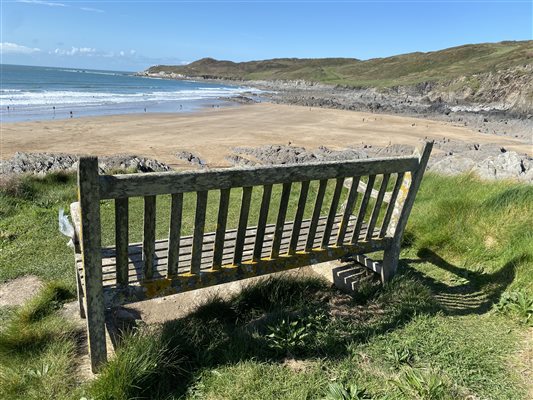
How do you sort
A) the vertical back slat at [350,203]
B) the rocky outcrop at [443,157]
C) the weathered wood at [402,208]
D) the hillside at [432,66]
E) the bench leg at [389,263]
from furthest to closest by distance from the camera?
the hillside at [432,66] < the rocky outcrop at [443,157] < the bench leg at [389,263] < the weathered wood at [402,208] < the vertical back slat at [350,203]

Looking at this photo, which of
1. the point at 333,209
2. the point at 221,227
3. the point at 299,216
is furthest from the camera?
the point at 333,209

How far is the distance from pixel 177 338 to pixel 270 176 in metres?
1.53

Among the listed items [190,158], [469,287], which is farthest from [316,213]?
[190,158]

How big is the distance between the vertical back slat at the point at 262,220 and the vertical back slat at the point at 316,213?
476 millimetres

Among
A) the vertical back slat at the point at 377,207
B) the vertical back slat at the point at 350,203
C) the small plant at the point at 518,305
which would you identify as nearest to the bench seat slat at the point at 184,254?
the vertical back slat at the point at 377,207

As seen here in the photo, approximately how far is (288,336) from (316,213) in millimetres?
1118

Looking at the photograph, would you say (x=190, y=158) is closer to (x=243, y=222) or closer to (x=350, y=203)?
(x=350, y=203)

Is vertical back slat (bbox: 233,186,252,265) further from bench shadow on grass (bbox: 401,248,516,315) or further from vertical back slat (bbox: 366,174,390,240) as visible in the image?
bench shadow on grass (bbox: 401,248,516,315)

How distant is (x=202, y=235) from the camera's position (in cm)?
324

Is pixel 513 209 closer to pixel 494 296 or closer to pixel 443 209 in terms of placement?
pixel 443 209

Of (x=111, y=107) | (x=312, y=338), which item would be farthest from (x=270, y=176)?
(x=111, y=107)

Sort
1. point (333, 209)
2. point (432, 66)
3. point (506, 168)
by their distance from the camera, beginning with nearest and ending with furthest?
point (333, 209) < point (506, 168) < point (432, 66)

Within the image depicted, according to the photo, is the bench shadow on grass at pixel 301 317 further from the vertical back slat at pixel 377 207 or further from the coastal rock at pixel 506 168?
the coastal rock at pixel 506 168

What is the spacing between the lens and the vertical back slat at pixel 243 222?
327cm
